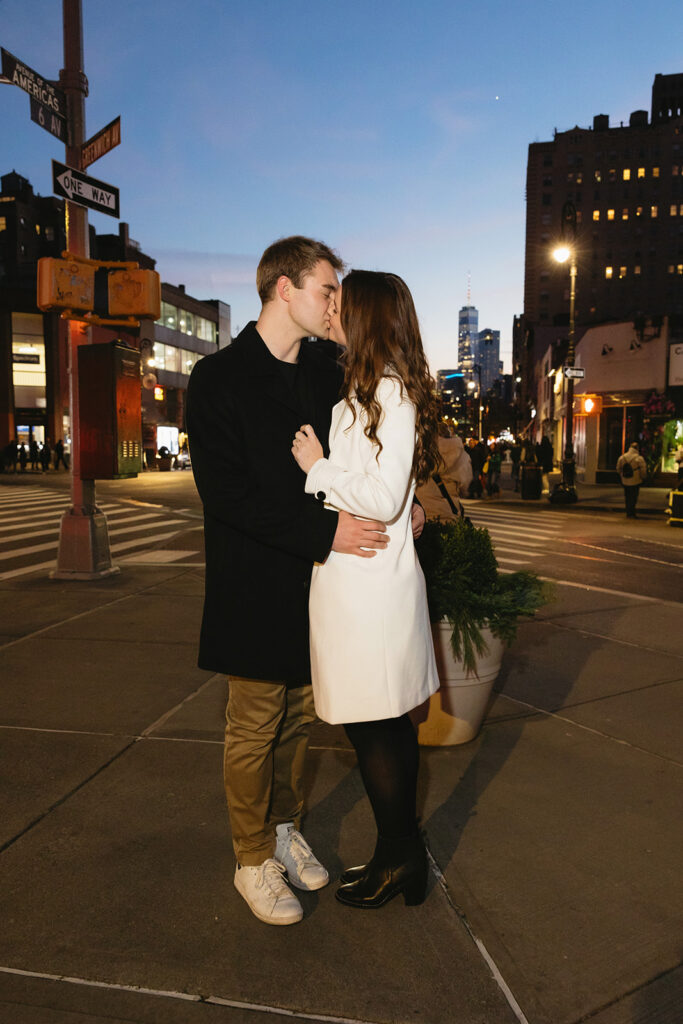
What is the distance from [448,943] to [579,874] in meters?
0.68

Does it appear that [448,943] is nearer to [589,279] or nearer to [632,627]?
[632,627]

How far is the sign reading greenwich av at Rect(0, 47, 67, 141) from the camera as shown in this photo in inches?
293

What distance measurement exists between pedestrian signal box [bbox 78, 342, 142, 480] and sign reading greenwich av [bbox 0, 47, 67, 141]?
2.30m

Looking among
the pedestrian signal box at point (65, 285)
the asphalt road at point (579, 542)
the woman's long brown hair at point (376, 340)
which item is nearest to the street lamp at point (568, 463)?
the asphalt road at point (579, 542)

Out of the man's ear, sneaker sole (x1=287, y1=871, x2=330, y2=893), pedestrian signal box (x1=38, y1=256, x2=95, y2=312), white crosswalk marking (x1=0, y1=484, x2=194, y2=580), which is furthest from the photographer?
white crosswalk marking (x1=0, y1=484, x2=194, y2=580)

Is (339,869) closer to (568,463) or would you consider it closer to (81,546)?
(81,546)

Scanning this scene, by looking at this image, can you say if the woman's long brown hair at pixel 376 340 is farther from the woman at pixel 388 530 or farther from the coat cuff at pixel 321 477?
the coat cuff at pixel 321 477

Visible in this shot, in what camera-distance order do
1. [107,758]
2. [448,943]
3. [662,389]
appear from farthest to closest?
[662,389], [107,758], [448,943]

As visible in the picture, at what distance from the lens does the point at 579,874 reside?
288 centimetres

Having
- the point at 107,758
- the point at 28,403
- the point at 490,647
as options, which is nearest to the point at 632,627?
the point at 490,647

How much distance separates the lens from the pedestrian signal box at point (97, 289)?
766 centimetres

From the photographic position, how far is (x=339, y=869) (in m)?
2.92

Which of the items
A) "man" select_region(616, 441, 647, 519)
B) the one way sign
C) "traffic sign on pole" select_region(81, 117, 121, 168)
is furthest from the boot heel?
"man" select_region(616, 441, 647, 519)

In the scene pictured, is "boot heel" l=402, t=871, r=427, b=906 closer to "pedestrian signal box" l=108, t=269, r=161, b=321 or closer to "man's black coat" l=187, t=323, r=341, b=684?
"man's black coat" l=187, t=323, r=341, b=684
